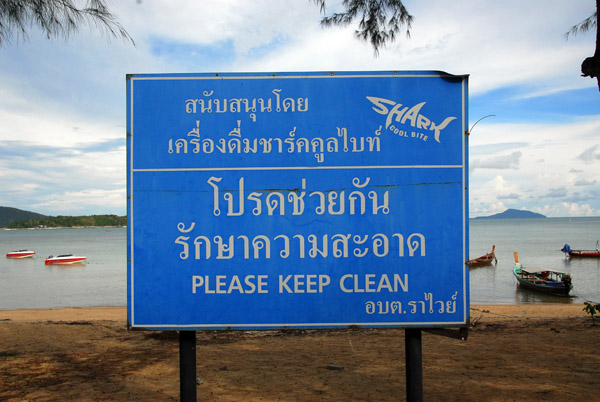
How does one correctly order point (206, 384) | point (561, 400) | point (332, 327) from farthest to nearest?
point (206, 384) < point (561, 400) < point (332, 327)

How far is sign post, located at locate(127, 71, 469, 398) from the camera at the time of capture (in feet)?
9.26

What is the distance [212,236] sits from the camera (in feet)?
9.32

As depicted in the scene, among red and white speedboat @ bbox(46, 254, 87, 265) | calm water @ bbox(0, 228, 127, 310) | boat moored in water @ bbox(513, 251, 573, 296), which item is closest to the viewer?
boat moored in water @ bbox(513, 251, 573, 296)

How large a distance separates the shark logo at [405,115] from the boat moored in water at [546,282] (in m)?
23.3

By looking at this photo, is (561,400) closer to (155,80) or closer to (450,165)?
(450,165)

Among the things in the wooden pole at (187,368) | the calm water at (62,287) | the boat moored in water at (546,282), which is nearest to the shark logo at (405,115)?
the wooden pole at (187,368)

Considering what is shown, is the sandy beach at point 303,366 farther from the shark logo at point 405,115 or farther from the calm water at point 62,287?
the calm water at point 62,287

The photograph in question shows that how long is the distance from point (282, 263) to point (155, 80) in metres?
1.46

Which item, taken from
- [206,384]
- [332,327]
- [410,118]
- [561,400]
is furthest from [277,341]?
[410,118]

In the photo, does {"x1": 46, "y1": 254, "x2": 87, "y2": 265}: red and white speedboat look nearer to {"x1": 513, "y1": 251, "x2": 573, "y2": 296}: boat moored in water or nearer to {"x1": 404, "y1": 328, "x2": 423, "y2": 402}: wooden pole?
{"x1": 513, "y1": 251, "x2": 573, "y2": 296}: boat moored in water

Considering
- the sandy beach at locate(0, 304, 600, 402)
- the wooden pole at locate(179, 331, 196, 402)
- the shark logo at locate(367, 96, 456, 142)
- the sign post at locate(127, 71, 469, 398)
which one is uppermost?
the shark logo at locate(367, 96, 456, 142)

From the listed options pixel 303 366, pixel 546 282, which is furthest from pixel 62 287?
pixel 546 282

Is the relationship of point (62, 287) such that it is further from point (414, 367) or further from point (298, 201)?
point (414, 367)

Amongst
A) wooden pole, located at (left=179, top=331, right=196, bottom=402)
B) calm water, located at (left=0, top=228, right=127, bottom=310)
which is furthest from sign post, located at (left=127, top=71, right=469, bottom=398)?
calm water, located at (left=0, top=228, right=127, bottom=310)
